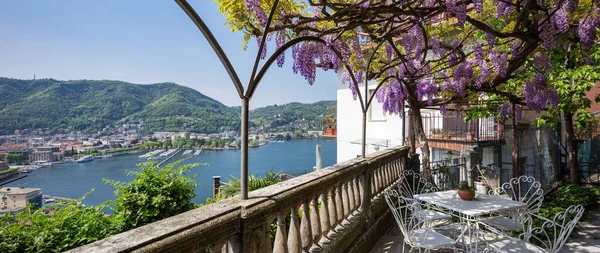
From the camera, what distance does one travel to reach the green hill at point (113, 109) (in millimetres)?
9289

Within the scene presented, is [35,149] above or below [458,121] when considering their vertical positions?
below

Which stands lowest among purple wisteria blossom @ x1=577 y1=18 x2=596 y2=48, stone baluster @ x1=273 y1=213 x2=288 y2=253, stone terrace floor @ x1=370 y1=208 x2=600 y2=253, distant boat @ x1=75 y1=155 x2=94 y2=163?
stone terrace floor @ x1=370 y1=208 x2=600 y2=253

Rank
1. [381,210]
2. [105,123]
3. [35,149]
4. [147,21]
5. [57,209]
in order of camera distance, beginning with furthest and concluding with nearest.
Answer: [105,123]
[35,149]
[147,21]
[381,210]
[57,209]

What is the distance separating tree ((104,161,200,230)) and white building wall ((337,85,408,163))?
9.02 meters

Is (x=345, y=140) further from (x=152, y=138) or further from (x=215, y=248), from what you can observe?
(x=215, y=248)

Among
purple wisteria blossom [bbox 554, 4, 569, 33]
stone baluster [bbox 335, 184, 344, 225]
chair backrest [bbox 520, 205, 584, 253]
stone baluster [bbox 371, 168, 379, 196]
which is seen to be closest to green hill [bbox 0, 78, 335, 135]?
stone baluster [bbox 371, 168, 379, 196]

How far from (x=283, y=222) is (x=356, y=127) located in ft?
39.5

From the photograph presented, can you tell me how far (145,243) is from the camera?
1.06 metres

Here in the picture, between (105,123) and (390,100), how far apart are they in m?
11.9

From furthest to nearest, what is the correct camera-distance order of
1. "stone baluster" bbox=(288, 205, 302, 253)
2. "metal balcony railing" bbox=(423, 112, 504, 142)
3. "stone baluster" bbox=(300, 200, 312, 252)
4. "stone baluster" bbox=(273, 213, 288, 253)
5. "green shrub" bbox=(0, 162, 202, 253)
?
"metal balcony railing" bbox=(423, 112, 504, 142)
"green shrub" bbox=(0, 162, 202, 253)
"stone baluster" bbox=(300, 200, 312, 252)
"stone baluster" bbox=(288, 205, 302, 253)
"stone baluster" bbox=(273, 213, 288, 253)

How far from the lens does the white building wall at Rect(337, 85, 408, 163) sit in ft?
39.7

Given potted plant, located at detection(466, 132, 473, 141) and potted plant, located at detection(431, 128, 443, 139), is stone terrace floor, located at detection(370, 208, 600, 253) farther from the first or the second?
potted plant, located at detection(431, 128, 443, 139)

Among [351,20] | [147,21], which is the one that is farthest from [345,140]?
[351,20]

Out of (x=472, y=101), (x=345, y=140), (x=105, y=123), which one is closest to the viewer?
(x=472, y=101)
